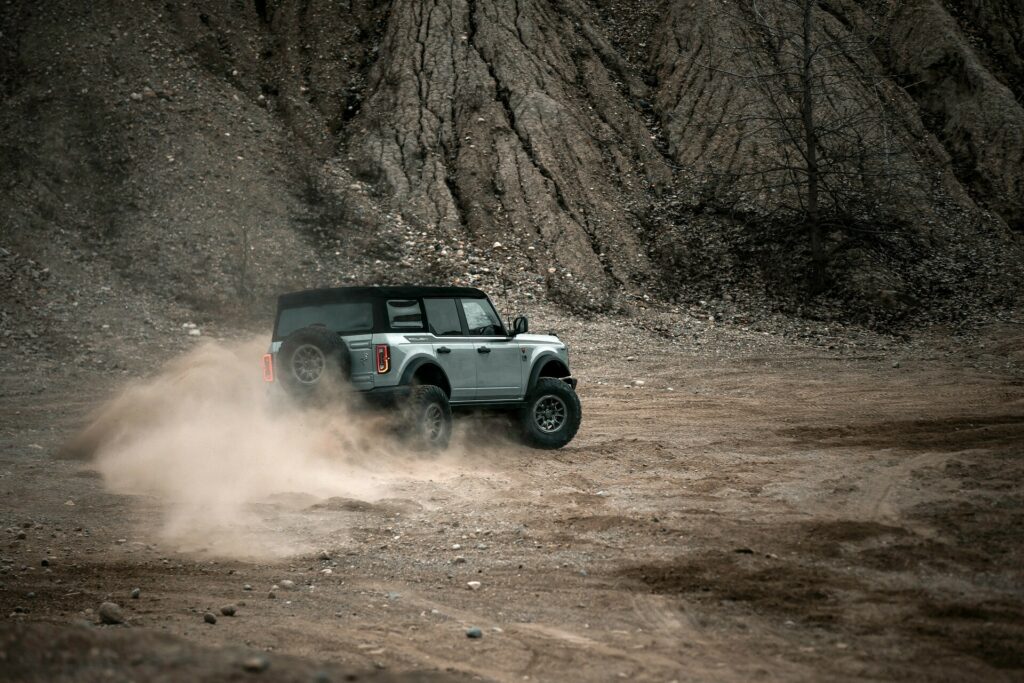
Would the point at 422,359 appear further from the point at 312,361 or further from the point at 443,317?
the point at 312,361

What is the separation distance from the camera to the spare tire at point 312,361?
10.8 meters

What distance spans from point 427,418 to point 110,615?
5641 mm

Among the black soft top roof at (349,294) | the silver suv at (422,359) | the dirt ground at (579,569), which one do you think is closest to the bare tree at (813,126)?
the silver suv at (422,359)

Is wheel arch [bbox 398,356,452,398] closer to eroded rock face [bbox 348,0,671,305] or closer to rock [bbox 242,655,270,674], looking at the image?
rock [bbox 242,655,270,674]

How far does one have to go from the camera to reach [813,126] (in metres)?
30.4

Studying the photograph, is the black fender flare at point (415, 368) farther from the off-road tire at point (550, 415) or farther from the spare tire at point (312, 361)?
the off-road tire at point (550, 415)

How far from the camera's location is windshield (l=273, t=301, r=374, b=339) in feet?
36.9

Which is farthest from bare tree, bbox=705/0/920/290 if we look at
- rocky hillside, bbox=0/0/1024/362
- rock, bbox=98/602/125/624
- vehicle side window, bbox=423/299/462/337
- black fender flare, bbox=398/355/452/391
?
rock, bbox=98/602/125/624

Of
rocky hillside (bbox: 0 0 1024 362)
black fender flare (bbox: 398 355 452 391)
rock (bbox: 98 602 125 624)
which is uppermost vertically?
rocky hillside (bbox: 0 0 1024 362)

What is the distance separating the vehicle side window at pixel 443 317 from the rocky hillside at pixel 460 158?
1300 centimetres

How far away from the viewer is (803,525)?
8.02m

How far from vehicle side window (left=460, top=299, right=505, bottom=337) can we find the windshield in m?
1.48

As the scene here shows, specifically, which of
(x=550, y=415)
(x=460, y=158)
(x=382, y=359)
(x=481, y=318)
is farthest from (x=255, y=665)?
(x=460, y=158)

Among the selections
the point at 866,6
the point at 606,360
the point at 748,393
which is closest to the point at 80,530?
the point at 748,393
